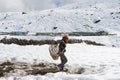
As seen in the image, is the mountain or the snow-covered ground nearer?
the snow-covered ground

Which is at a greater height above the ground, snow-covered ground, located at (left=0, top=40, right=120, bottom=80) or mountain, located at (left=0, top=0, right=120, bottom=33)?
mountain, located at (left=0, top=0, right=120, bottom=33)

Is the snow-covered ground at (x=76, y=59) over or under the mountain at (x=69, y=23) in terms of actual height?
under

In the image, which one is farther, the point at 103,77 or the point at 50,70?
the point at 50,70

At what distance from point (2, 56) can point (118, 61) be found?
7.11 m

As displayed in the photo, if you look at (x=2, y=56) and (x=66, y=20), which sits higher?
(x=66, y=20)

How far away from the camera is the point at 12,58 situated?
70.3 ft

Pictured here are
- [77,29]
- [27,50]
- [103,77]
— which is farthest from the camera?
[77,29]

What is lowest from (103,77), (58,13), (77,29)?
(103,77)

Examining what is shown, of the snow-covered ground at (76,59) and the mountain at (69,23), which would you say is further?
the mountain at (69,23)

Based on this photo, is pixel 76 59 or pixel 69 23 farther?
pixel 69 23

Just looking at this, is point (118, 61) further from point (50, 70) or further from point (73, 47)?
point (73, 47)

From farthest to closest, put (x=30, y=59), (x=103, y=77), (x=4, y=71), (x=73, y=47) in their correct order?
1. (x=73, y=47)
2. (x=30, y=59)
3. (x=4, y=71)
4. (x=103, y=77)

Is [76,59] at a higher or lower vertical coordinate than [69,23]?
lower

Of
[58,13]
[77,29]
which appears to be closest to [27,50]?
[77,29]
